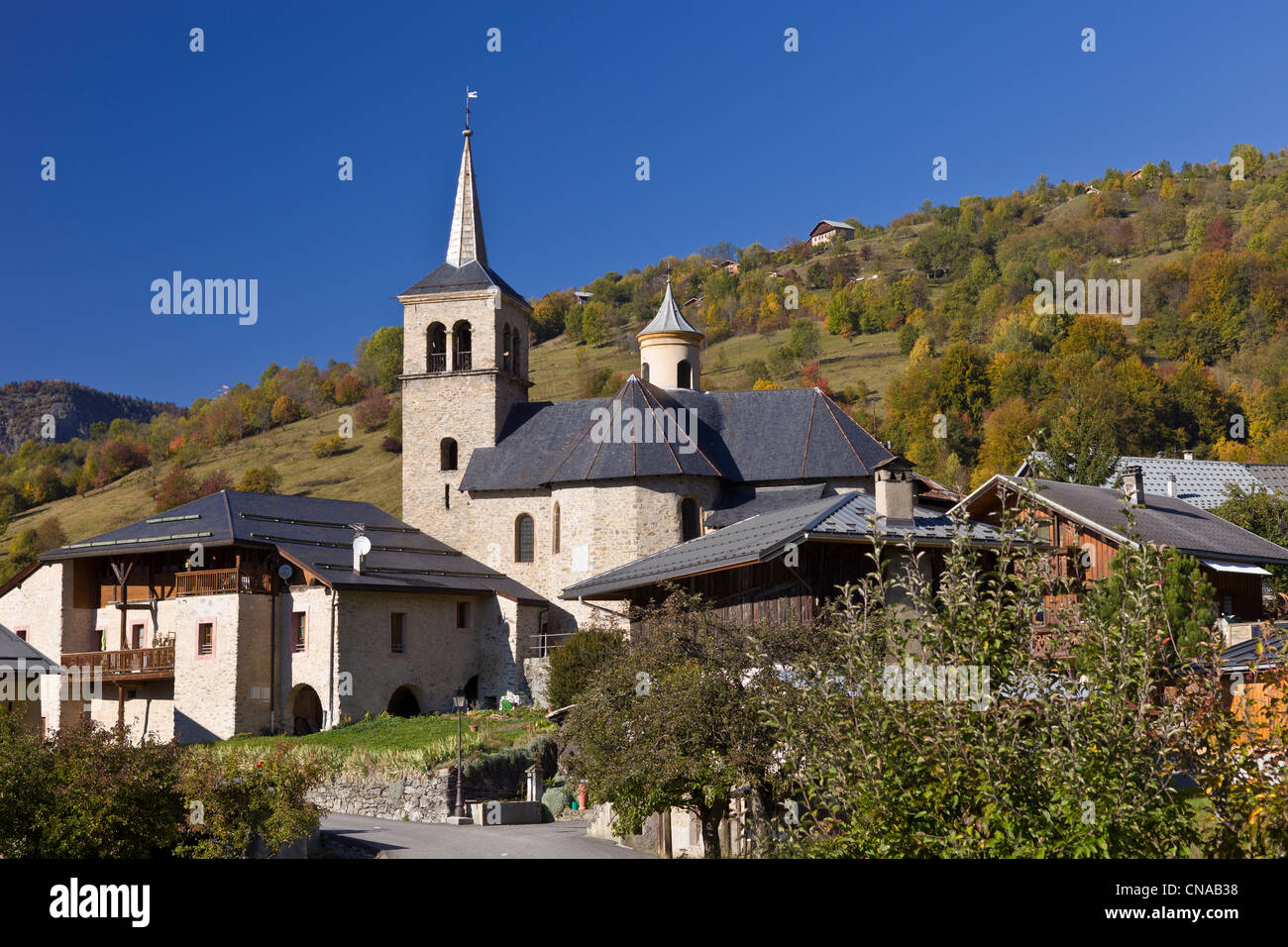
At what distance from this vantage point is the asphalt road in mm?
20984

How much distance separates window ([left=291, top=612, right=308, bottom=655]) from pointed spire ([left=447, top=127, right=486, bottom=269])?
17811 millimetres

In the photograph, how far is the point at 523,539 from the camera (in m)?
45.2

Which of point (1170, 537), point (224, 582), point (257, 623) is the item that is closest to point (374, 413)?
point (224, 582)

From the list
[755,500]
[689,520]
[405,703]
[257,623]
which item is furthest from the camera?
[755,500]

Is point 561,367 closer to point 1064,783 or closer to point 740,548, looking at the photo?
point 740,548

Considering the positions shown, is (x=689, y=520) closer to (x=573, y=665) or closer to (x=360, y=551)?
(x=573, y=665)

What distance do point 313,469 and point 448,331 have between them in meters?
53.5

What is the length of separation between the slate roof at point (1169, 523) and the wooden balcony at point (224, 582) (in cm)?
2029

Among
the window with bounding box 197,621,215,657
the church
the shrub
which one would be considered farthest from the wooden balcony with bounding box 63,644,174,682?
the shrub

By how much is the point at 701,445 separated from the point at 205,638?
56.5 ft

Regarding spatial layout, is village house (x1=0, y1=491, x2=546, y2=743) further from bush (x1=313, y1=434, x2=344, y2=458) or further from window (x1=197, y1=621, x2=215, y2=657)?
bush (x1=313, y1=434, x2=344, y2=458)

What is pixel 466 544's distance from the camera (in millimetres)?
45844

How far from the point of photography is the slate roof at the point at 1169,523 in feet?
106

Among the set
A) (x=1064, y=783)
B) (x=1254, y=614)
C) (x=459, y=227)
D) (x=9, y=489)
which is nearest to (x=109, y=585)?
(x=459, y=227)
